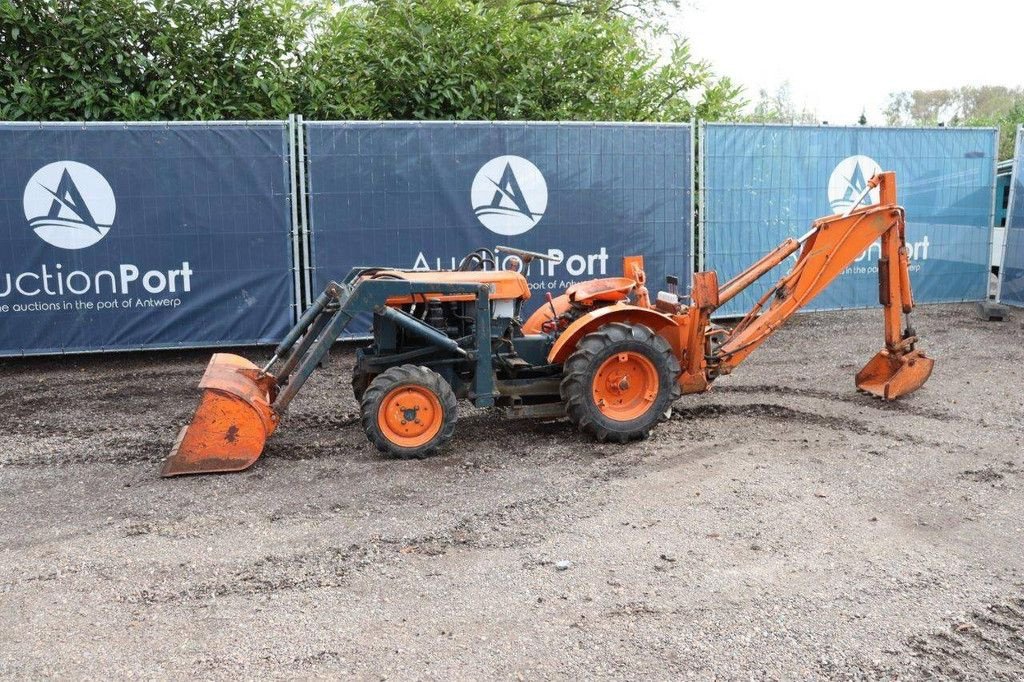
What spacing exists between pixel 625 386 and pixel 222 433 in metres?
2.65

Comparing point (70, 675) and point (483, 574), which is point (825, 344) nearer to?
point (483, 574)

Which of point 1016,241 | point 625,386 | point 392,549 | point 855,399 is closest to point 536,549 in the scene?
point 392,549

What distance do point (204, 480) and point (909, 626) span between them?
4.01 metres

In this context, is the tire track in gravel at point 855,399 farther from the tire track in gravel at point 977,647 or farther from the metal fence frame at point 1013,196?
the metal fence frame at point 1013,196

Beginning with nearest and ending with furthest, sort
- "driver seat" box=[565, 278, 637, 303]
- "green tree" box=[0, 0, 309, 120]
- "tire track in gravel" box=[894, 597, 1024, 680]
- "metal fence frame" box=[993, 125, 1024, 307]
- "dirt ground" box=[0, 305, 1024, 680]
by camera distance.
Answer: "tire track in gravel" box=[894, 597, 1024, 680]
"dirt ground" box=[0, 305, 1024, 680]
"driver seat" box=[565, 278, 637, 303]
"green tree" box=[0, 0, 309, 120]
"metal fence frame" box=[993, 125, 1024, 307]

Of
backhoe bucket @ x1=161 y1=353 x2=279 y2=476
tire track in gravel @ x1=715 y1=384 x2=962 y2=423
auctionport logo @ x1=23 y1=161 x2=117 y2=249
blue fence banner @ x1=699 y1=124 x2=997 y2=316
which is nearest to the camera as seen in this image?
backhoe bucket @ x1=161 y1=353 x2=279 y2=476

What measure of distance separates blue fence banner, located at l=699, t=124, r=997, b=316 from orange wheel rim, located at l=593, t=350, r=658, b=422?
433cm

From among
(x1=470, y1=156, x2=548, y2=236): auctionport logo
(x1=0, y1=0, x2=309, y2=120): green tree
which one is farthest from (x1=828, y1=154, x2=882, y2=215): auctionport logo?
(x1=0, y1=0, x2=309, y2=120): green tree

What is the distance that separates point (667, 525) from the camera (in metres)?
4.98

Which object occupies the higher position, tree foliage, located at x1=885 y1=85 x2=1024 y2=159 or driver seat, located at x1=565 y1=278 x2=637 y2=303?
tree foliage, located at x1=885 y1=85 x2=1024 y2=159

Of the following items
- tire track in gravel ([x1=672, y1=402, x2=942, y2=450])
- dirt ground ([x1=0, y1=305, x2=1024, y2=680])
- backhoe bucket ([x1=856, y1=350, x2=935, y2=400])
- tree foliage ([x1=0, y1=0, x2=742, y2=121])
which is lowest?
dirt ground ([x1=0, y1=305, x2=1024, y2=680])

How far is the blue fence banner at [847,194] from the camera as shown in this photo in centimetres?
1066

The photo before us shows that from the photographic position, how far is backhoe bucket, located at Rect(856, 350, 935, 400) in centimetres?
750

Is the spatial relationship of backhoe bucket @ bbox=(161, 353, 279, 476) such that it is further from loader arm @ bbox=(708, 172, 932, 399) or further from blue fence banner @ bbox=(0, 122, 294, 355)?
blue fence banner @ bbox=(0, 122, 294, 355)
